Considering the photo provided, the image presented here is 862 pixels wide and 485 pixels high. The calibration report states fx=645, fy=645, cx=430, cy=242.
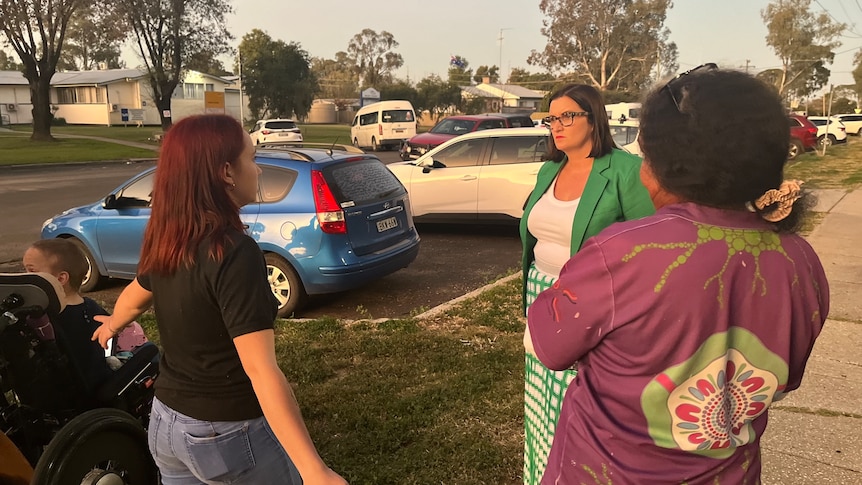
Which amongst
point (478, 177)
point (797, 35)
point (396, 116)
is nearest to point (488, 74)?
point (797, 35)

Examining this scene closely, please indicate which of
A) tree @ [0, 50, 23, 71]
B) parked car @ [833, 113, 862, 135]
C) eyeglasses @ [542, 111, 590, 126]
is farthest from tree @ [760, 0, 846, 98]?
tree @ [0, 50, 23, 71]

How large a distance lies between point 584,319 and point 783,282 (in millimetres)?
403

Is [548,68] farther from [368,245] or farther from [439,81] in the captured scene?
[368,245]

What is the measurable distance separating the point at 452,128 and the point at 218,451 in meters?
20.4

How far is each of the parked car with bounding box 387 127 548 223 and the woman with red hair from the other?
25.6ft

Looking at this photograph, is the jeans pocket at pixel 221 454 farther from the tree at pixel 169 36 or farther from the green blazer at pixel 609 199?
the tree at pixel 169 36

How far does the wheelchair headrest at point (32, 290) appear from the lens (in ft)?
7.93

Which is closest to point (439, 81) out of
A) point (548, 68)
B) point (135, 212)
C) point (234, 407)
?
point (548, 68)

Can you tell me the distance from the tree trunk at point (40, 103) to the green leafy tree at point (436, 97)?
44118 millimetres

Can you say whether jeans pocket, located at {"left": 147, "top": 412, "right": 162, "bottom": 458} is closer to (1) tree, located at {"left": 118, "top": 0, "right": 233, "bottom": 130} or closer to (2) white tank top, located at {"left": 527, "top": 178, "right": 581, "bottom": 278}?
(2) white tank top, located at {"left": 527, "top": 178, "right": 581, "bottom": 278}

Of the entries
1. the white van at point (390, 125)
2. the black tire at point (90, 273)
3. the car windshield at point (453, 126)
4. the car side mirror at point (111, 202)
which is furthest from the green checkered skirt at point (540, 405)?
the white van at point (390, 125)

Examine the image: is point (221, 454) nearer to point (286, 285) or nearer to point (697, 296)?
A: point (697, 296)

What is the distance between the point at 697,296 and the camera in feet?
4.11

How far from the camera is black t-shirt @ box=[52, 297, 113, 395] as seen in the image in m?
2.68
